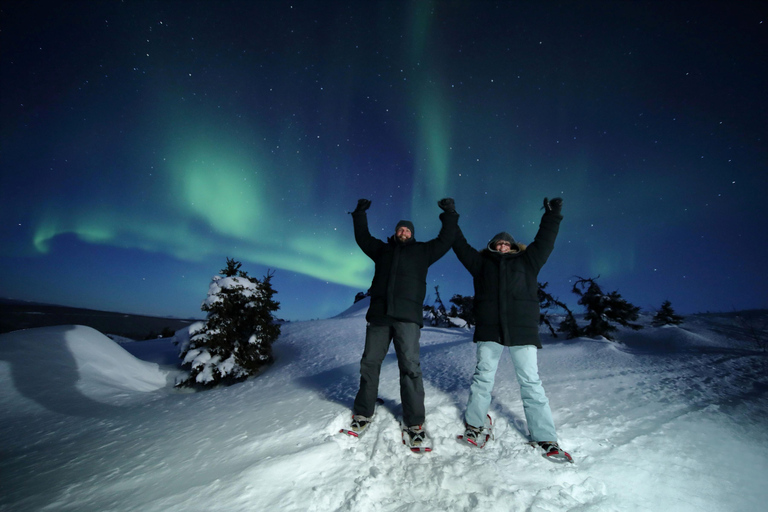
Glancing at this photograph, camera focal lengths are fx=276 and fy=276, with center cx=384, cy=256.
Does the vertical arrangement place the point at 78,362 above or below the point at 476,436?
below

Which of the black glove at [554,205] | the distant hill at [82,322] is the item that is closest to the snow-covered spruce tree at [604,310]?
the black glove at [554,205]

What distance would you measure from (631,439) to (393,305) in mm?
2860

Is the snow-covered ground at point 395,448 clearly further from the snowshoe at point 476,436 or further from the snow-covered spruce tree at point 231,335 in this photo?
the snow-covered spruce tree at point 231,335

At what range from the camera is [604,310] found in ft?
46.4

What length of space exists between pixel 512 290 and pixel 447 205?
1.36 metres

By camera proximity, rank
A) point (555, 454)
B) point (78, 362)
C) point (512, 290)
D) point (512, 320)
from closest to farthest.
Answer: point (555, 454), point (512, 320), point (512, 290), point (78, 362)

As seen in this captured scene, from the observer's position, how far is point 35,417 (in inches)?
197

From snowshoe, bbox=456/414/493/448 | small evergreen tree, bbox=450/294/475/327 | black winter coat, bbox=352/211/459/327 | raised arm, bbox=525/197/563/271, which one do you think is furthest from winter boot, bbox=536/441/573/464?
small evergreen tree, bbox=450/294/475/327

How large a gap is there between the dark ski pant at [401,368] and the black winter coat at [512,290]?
0.82m

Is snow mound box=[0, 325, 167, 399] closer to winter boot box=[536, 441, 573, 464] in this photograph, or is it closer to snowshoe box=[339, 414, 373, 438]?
snowshoe box=[339, 414, 373, 438]

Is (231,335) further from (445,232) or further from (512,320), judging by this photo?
(512,320)

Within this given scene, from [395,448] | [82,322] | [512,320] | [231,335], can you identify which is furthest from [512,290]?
[82,322]

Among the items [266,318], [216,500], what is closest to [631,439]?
[216,500]

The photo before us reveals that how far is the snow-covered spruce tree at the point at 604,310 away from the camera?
1408 cm
